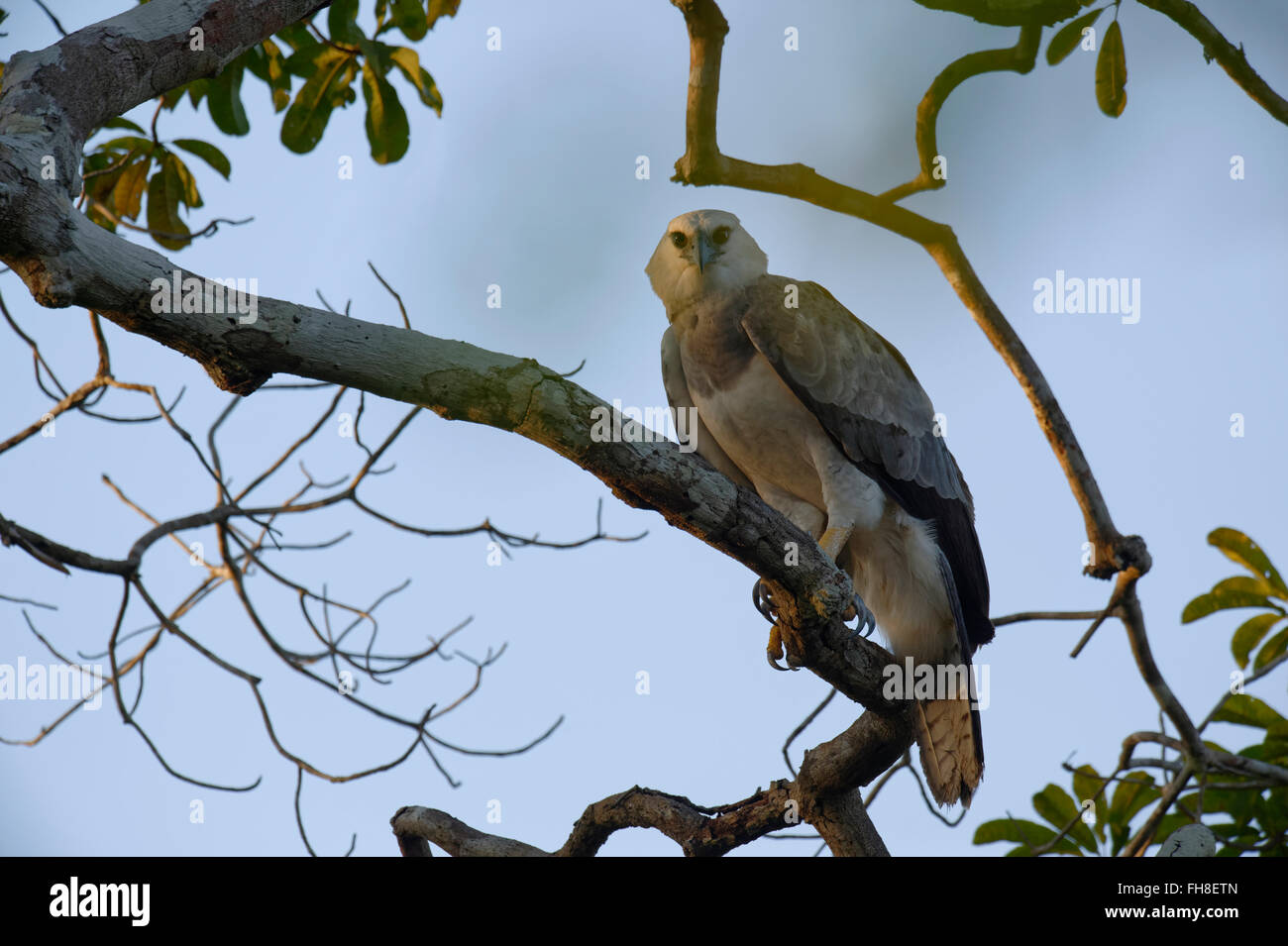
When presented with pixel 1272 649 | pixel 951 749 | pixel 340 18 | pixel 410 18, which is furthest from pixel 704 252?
pixel 1272 649

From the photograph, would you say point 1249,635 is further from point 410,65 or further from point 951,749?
point 410,65

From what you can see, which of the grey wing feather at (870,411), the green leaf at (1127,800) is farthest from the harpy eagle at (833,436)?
the green leaf at (1127,800)

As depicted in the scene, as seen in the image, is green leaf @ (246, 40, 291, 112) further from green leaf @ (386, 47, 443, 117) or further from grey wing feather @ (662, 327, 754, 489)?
grey wing feather @ (662, 327, 754, 489)

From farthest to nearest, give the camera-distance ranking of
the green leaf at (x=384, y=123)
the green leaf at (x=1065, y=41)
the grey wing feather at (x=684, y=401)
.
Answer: the grey wing feather at (x=684, y=401) < the green leaf at (x=384, y=123) < the green leaf at (x=1065, y=41)

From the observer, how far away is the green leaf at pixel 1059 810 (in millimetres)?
4156

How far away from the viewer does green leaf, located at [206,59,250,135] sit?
13.5ft

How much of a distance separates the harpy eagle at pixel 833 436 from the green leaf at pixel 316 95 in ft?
4.98

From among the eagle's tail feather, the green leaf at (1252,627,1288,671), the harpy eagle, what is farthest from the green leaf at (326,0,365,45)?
the green leaf at (1252,627,1288,671)

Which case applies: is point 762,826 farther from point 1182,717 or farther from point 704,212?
point 704,212

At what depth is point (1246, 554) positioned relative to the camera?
13.5ft

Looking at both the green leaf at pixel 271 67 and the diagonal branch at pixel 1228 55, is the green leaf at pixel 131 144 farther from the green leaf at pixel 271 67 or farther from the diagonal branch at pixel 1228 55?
the diagonal branch at pixel 1228 55

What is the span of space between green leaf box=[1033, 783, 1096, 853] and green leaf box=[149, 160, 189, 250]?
14.1 feet

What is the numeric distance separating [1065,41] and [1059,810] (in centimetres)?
299
